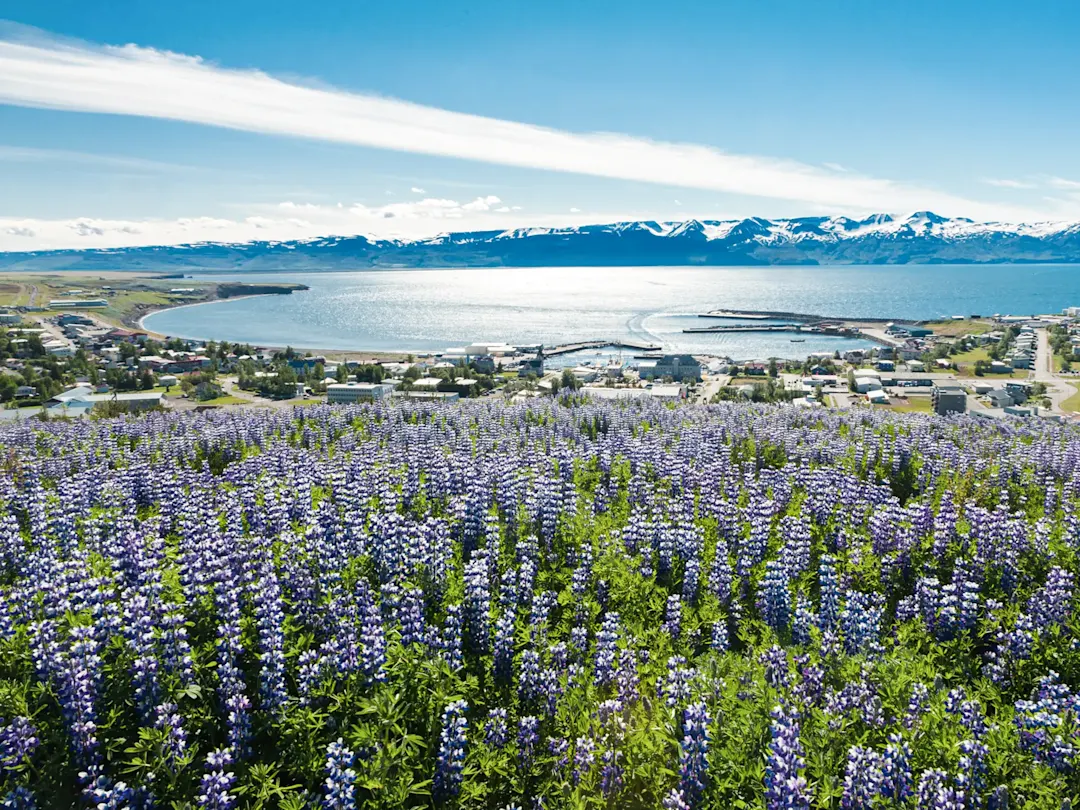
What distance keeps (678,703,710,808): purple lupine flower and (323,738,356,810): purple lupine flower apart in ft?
12.0

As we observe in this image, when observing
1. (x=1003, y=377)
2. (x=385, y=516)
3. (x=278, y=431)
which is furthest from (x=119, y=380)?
(x=1003, y=377)

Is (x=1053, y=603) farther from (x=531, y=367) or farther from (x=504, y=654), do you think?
(x=531, y=367)

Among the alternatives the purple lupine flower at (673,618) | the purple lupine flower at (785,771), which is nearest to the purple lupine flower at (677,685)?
the purple lupine flower at (785,771)

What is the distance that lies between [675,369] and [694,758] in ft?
430

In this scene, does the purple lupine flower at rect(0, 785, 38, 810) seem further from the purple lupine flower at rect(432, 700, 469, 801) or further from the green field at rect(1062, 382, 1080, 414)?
the green field at rect(1062, 382, 1080, 414)

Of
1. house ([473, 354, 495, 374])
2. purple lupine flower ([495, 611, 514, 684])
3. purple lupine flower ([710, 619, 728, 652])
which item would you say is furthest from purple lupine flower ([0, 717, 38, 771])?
house ([473, 354, 495, 374])

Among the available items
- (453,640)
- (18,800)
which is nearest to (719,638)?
(453,640)

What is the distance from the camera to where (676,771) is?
805cm

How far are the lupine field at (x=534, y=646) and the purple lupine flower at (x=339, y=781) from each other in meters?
0.04

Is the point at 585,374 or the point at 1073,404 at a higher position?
the point at 1073,404

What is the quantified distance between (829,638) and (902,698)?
49.2 inches

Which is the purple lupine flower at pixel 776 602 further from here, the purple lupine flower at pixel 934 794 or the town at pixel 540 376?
the town at pixel 540 376

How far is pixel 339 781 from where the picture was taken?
24.1 feet

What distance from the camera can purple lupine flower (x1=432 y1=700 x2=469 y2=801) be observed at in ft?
26.7
